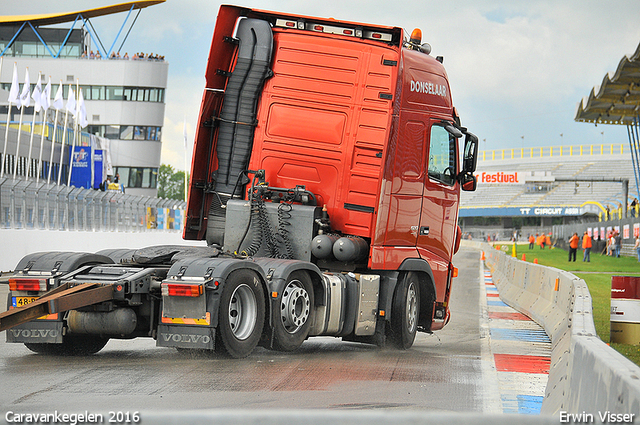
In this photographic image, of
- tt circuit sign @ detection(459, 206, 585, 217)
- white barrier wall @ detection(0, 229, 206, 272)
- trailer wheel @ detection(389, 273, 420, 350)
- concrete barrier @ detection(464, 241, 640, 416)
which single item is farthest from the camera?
tt circuit sign @ detection(459, 206, 585, 217)

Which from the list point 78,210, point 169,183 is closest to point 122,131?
point 78,210

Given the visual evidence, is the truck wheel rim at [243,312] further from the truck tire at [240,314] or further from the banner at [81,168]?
the banner at [81,168]

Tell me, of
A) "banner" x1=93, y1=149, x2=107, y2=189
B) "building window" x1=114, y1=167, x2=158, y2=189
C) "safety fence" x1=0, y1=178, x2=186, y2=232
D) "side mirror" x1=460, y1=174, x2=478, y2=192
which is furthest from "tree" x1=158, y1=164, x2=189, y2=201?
"side mirror" x1=460, y1=174, x2=478, y2=192

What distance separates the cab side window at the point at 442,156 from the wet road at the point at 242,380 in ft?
7.66

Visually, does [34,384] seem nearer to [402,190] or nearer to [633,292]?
[402,190]

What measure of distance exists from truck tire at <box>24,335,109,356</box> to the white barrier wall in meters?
15.5

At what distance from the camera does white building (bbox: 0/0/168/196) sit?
65438mm

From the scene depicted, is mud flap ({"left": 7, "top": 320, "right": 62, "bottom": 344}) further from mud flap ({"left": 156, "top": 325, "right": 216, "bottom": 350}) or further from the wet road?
mud flap ({"left": 156, "top": 325, "right": 216, "bottom": 350})

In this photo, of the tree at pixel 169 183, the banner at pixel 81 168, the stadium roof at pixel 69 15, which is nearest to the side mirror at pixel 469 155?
the banner at pixel 81 168

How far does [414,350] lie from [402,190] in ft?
6.42

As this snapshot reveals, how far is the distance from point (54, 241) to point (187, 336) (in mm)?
18529

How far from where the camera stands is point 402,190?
9.88 meters

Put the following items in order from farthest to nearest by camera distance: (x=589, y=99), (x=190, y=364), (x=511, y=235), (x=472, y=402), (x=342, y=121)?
1. (x=511, y=235)
2. (x=589, y=99)
3. (x=342, y=121)
4. (x=190, y=364)
5. (x=472, y=402)

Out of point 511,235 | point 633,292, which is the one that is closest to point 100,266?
point 633,292
